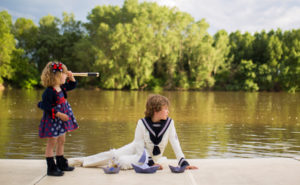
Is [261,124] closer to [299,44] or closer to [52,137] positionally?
[52,137]

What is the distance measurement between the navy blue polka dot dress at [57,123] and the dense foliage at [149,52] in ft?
118

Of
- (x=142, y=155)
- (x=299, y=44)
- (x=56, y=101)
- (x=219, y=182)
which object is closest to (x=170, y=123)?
(x=142, y=155)

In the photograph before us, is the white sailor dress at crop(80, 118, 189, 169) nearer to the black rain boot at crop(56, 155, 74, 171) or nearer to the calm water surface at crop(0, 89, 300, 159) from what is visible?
the black rain boot at crop(56, 155, 74, 171)

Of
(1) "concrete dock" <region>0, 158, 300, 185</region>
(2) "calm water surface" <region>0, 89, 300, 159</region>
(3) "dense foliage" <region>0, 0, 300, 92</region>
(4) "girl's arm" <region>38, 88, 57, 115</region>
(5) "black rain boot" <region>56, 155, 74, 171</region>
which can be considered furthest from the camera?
(3) "dense foliage" <region>0, 0, 300, 92</region>

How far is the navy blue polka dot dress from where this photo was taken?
3.57 metres

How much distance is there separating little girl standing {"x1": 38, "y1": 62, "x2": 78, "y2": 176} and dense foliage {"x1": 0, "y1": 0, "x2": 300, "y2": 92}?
36018 mm

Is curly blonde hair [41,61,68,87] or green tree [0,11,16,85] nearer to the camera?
curly blonde hair [41,61,68,87]

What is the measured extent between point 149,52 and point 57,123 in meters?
38.5

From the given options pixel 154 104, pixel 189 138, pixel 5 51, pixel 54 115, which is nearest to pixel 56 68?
pixel 54 115

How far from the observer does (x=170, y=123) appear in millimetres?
3867

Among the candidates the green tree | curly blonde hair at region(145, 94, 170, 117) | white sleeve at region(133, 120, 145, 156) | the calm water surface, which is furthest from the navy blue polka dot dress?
the green tree

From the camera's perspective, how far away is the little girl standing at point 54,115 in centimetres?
355

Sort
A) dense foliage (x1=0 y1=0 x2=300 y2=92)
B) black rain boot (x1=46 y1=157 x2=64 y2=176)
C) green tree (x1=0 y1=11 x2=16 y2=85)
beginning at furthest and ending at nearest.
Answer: dense foliage (x1=0 y1=0 x2=300 y2=92), green tree (x1=0 y1=11 x2=16 y2=85), black rain boot (x1=46 y1=157 x2=64 y2=176)

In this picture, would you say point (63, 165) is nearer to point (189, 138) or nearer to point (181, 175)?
point (181, 175)
